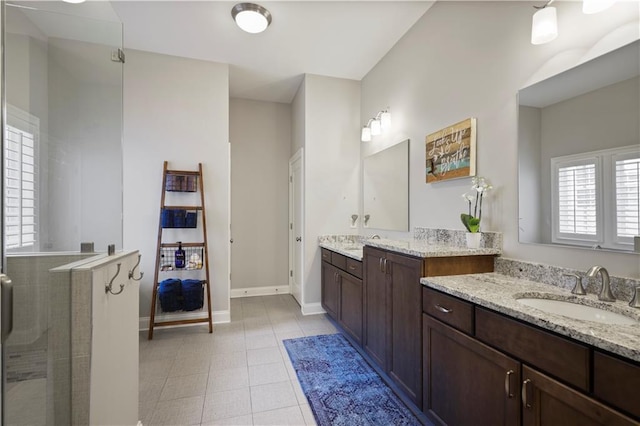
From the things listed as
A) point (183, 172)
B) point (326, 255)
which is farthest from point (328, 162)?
point (183, 172)

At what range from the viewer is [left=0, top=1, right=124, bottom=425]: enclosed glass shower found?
1.04m

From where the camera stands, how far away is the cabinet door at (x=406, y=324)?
1.74m

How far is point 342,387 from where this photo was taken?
6.95 feet

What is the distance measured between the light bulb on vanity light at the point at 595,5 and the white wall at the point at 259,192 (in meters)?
3.76

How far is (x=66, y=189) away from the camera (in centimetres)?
166

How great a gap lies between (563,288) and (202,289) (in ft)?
9.99

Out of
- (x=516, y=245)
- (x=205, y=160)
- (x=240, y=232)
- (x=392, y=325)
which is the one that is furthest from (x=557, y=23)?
(x=240, y=232)

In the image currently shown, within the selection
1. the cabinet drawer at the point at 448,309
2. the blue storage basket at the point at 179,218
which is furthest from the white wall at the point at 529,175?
the blue storage basket at the point at 179,218

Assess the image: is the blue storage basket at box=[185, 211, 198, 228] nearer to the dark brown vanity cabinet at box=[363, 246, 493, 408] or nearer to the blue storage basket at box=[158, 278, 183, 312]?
the blue storage basket at box=[158, 278, 183, 312]

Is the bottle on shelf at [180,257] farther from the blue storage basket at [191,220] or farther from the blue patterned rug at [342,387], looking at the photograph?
the blue patterned rug at [342,387]

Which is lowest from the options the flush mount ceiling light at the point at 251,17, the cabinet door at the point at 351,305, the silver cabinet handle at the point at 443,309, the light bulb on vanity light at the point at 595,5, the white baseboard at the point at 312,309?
the white baseboard at the point at 312,309

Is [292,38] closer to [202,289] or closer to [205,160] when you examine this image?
[205,160]

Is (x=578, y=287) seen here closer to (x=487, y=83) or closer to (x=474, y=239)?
(x=474, y=239)

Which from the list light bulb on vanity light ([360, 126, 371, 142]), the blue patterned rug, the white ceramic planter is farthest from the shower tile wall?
light bulb on vanity light ([360, 126, 371, 142])
